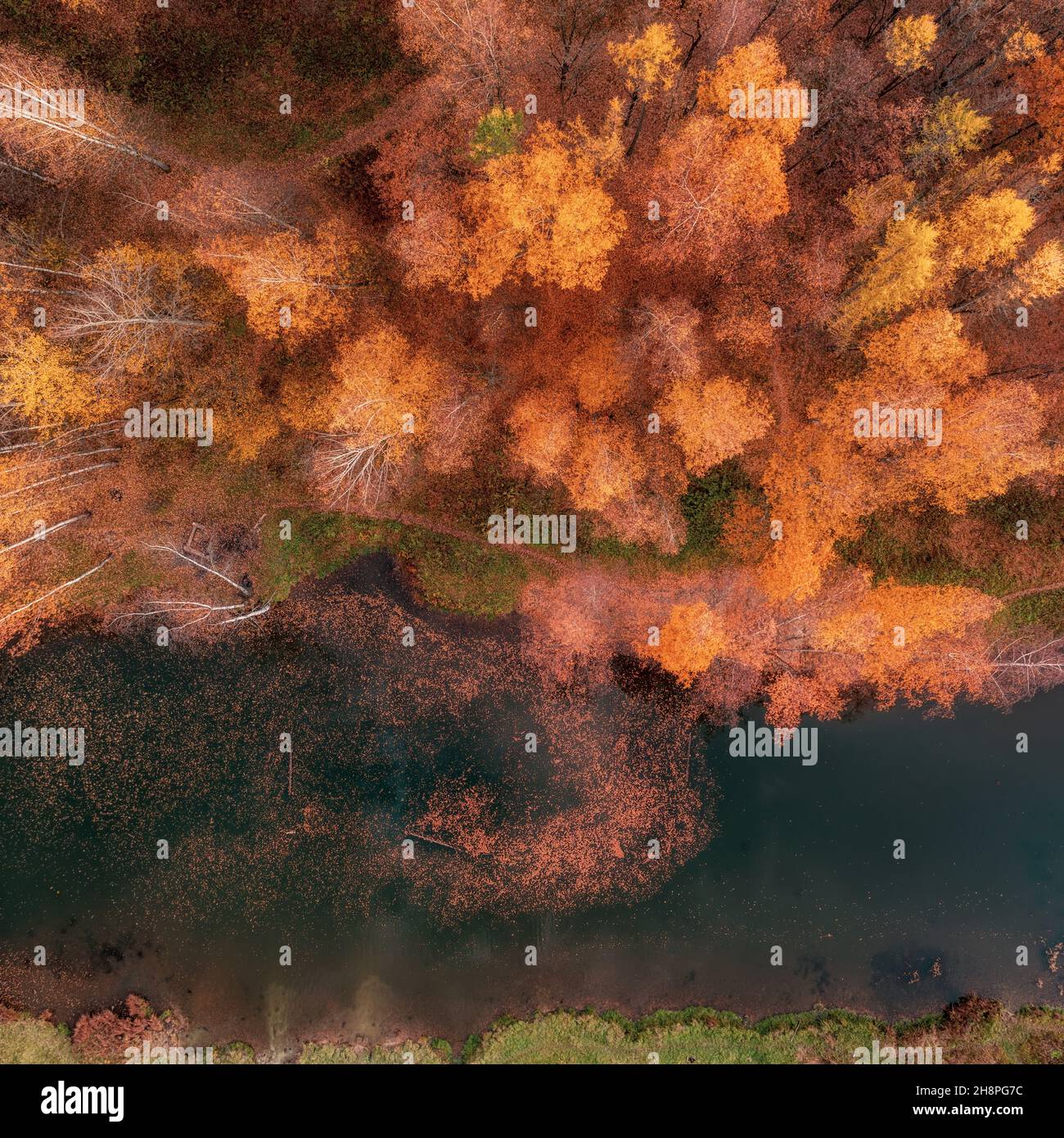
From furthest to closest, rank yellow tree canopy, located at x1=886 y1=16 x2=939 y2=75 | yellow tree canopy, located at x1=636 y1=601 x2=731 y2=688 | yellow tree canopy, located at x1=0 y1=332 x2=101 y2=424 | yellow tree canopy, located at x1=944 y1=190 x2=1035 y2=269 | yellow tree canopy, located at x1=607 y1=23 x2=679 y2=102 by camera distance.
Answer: yellow tree canopy, located at x1=636 y1=601 x2=731 y2=688, yellow tree canopy, located at x1=0 y1=332 x2=101 y2=424, yellow tree canopy, located at x1=886 y1=16 x2=939 y2=75, yellow tree canopy, located at x1=607 y1=23 x2=679 y2=102, yellow tree canopy, located at x1=944 y1=190 x2=1035 y2=269

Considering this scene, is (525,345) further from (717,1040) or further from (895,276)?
(717,1040)

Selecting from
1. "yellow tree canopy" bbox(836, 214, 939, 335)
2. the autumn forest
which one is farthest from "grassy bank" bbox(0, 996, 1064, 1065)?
"yellow tree canopy" bbox(836, 214, 939, 335)

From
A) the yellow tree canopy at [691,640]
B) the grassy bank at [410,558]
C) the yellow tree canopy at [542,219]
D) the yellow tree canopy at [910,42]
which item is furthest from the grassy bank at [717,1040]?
the yellow tree canopy at [910,42]

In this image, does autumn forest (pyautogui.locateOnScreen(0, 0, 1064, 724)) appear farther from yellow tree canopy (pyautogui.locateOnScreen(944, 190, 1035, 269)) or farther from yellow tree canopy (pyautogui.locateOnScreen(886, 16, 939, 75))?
yellow tree canopy (pyautogui.locateOnScreen(944, 190, 1035, 269))

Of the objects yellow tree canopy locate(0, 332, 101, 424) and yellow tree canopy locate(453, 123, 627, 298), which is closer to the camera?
yellow tree canopy locate(453, 123, 627, 298)

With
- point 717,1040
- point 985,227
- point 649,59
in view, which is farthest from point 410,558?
point 985,227
